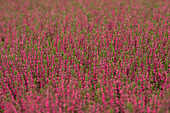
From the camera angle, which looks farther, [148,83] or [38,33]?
[38,33]

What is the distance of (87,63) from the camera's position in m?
4.29

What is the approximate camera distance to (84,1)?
920 centimetres

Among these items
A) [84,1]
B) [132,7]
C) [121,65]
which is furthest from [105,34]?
[84,1]

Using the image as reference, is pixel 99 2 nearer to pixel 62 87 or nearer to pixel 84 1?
pixel 84 1

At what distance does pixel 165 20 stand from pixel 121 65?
292 cm

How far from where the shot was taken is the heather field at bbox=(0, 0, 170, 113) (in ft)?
9.94

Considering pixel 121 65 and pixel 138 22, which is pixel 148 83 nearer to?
pixel 121 65

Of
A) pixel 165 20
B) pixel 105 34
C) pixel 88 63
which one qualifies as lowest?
pixel 88 63

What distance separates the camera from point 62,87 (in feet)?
10.9

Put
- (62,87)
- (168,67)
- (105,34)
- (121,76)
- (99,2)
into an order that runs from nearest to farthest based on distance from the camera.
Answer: (62,87), (121,76), (168,67), (105,34), (99,2)

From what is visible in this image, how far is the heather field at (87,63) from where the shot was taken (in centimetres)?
303

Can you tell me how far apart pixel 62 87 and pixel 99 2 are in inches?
246

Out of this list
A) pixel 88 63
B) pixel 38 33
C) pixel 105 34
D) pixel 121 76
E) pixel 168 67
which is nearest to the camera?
pixel 121 76

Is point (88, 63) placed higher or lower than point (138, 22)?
lower
